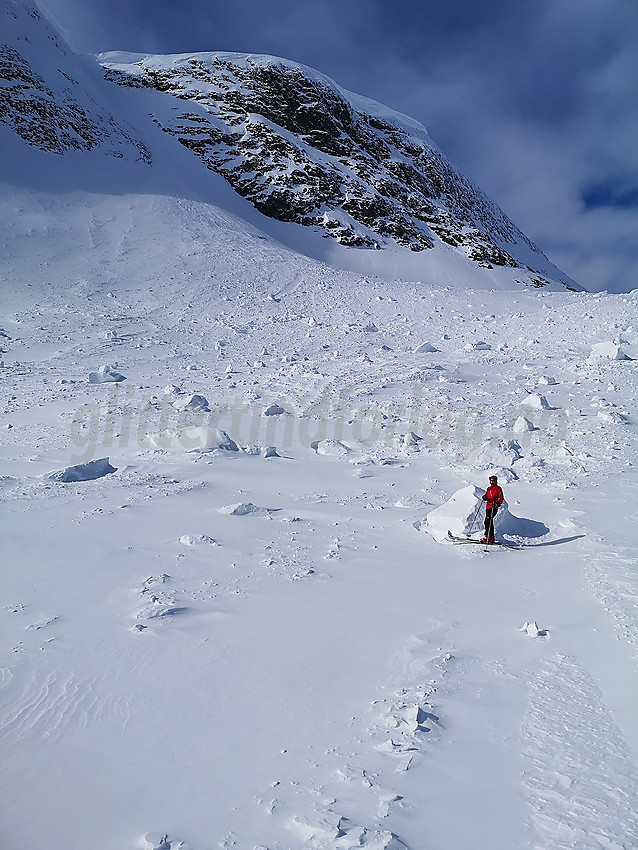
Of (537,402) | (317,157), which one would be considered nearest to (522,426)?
(537,402)

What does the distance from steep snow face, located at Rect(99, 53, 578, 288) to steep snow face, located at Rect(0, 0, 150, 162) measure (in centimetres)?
890

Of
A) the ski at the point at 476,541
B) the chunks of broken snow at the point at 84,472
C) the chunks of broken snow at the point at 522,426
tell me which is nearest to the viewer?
the ski at the point at 476,541

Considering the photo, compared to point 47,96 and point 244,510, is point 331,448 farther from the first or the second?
point 47,96

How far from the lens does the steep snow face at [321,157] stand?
4319 centimetres

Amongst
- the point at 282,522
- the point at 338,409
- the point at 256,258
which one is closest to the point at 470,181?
the point at 256,258

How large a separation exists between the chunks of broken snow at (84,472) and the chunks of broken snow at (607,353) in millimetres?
12034

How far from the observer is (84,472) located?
668 cm

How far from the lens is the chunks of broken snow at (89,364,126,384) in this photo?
37.0 ft

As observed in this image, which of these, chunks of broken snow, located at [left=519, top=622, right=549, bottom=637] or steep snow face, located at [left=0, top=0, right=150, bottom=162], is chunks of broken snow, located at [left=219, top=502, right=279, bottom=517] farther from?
steep snow face, located at [left=0, top=0, right=150, bottom=162]

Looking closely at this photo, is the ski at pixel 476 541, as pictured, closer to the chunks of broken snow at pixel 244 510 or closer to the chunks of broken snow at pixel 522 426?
the chunks of broken snow at pixel 244 510

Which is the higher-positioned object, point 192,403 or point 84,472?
point 192,403

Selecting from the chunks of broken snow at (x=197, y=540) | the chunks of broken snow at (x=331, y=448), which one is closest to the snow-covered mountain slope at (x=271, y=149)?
the chunks of broken snow at (x=331, y=448)

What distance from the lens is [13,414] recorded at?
29.9 ft

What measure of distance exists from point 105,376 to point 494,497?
9.49 m
